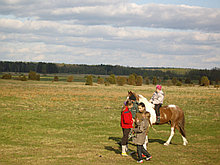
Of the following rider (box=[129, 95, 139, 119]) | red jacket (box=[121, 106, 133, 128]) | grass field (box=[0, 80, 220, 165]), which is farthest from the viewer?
rider (box=[129, 95, 139, 119])

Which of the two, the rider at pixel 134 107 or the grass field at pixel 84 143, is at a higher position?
the rider at pixel 134 107

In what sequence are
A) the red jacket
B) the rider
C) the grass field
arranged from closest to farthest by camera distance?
the grass field
the red jacket
the rider

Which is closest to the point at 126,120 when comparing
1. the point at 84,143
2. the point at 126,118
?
the point at 126,118

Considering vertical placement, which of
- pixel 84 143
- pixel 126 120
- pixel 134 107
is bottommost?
pixel 84 143

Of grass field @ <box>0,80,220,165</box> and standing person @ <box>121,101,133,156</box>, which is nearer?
grass field @ <box>0,80,220,165</box>

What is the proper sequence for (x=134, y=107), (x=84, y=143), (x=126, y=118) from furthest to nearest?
(x=84, y=143)
(x=134, y=107)
(x=126, y=118)

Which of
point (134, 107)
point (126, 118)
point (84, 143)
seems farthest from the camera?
point (84, 143)

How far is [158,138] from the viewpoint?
47.5 ft

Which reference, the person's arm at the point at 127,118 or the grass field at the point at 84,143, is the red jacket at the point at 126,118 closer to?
the person's arm at the point at 127,118

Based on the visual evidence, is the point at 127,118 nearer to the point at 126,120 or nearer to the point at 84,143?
the point at 126,120

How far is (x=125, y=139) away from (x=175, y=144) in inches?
137

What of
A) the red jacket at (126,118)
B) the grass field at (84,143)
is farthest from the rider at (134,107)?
the grass field at (84,143)

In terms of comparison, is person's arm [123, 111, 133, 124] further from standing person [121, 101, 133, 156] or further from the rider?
the rider

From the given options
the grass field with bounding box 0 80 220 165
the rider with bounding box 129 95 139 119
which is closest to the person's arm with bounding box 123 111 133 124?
the rider with bounding box 129 95 139 119
